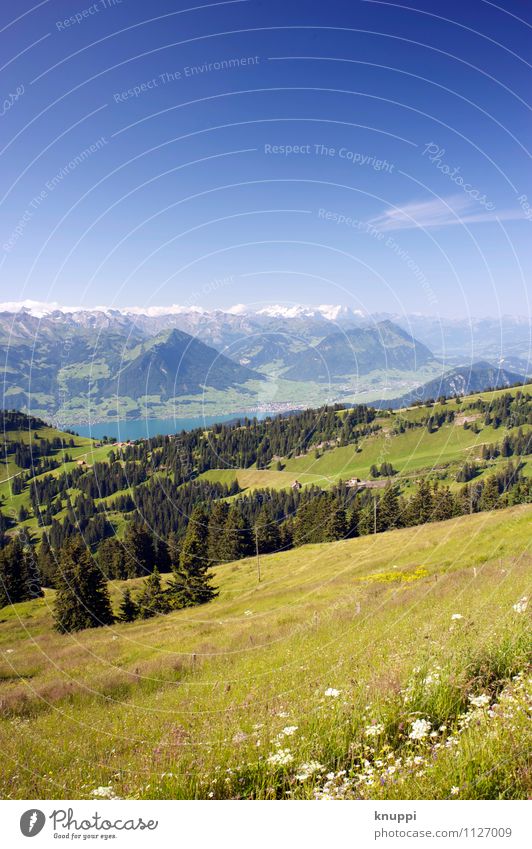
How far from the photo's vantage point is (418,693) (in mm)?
6336

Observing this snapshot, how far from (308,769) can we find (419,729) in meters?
1.48

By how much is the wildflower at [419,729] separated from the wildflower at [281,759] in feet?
4.92

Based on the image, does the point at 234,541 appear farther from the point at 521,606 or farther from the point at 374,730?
the point at 374,730

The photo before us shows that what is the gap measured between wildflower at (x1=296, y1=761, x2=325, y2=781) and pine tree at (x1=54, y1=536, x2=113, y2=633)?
206 feet

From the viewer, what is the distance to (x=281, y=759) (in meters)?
5.28

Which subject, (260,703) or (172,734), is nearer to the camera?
(172,734)

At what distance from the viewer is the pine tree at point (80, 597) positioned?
61.4 m

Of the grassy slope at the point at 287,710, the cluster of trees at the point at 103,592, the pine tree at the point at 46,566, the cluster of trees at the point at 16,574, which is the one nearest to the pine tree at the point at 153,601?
the cluster of trees at the point at 103,592

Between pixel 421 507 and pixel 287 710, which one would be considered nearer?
pixel 287 710

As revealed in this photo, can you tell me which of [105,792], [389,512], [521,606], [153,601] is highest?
[521,606]

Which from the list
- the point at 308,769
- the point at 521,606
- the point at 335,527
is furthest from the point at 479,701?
the point at 335,527
